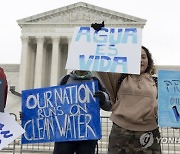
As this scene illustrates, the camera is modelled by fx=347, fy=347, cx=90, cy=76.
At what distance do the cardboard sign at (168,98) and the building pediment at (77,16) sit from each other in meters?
37.2

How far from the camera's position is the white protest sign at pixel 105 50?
3.68m

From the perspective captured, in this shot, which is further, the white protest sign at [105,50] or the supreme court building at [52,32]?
the supreme court building at [52,32]

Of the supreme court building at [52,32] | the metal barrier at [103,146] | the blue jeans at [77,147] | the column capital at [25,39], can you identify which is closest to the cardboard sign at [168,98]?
the blue jeans at [77,147]

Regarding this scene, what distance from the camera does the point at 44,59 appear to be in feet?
136

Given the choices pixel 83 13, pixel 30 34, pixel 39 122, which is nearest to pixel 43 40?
pixel 30 34

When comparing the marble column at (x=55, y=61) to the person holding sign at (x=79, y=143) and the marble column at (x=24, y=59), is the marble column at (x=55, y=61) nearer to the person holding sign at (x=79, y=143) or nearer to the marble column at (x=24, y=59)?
the marble column at (x=24, y=59)

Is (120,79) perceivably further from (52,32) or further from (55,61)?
(52,32)

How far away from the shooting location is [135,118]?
338 centimetres

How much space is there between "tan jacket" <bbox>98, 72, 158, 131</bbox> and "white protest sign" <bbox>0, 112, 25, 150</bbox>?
3.71ft

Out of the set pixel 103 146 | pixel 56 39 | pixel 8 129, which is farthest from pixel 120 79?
pixel 56 39

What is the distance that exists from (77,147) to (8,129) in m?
0.94

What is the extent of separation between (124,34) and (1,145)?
1.84 metres

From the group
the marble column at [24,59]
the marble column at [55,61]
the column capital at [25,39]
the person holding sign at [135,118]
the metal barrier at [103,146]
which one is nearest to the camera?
the person holding sign at [135,118]

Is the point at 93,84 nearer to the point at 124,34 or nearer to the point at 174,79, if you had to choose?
the point at 124,34
